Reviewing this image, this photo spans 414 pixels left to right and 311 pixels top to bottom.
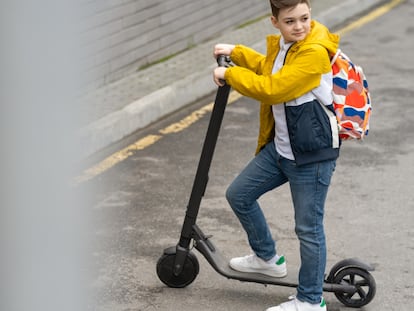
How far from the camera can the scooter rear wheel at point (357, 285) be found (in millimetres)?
3789

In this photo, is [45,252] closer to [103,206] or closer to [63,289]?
[63,289]

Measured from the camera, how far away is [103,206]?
5.07m

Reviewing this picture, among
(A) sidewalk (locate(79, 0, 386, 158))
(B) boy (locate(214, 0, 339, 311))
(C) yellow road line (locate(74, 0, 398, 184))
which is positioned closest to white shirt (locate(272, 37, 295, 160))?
(B) boy (locate(214, 0, 339, 311))

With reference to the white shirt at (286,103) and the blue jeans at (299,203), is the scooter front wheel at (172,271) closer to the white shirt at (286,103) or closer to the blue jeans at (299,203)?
the blue jeans at (299,203)

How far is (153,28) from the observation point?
8.15 meters

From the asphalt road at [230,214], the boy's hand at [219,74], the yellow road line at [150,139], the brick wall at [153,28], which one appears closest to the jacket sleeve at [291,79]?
the boy's hand at [219,74]

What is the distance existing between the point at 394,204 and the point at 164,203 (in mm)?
1467

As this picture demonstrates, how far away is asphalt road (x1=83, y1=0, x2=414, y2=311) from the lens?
161 inches

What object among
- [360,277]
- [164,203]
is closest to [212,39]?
[164,203]

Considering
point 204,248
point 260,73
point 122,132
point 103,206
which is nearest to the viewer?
point 260,73

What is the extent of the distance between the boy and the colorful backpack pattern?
37 millimetres

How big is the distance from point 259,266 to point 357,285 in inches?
18.1

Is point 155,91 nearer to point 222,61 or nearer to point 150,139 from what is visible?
point 150,139

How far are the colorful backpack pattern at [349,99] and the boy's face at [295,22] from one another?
174mm
